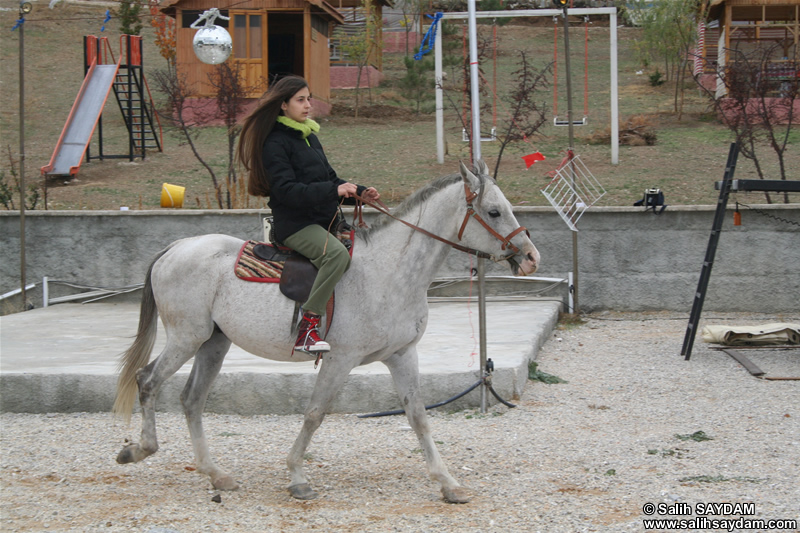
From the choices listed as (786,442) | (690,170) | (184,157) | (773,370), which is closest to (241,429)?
(786,442)

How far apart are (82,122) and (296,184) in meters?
18.6

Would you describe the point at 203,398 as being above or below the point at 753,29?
below

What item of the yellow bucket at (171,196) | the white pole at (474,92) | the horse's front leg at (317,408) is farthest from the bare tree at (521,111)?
the horse's front leg at (317,408)

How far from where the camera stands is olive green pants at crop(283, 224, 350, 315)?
4.54 m

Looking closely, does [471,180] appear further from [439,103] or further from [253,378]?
[439,103]

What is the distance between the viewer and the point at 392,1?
38000 millimetres

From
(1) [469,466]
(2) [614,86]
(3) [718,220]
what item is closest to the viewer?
(1) [469,466]

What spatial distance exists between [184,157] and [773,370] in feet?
54.9

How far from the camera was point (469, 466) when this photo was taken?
5215 millimetres

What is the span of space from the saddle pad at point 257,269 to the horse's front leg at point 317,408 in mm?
604

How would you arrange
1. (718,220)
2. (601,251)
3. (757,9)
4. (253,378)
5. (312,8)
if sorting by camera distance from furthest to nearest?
(757,9)
(312,8)
(601,251)
(718,220)
(253,378)

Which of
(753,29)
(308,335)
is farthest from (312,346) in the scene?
(753,29)

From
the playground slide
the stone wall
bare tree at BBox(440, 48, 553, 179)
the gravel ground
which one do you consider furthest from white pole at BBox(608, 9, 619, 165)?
the playground slide

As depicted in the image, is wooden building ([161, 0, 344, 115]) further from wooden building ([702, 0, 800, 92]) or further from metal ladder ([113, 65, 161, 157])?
wooden building ([702, 0, 800, 92])
